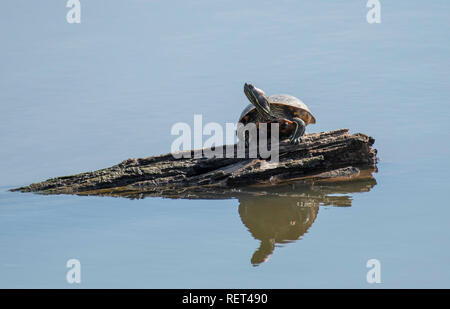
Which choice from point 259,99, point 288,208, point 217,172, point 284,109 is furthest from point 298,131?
point 288,208

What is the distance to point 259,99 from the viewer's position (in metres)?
8.53

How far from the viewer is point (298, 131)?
8.38m

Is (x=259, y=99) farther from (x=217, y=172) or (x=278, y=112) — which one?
(x=217, y=172)

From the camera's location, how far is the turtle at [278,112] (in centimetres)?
852

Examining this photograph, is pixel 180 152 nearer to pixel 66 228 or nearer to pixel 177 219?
pixel 177 219

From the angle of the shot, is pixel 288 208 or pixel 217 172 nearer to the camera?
pixel 288 208

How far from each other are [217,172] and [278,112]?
120 cm

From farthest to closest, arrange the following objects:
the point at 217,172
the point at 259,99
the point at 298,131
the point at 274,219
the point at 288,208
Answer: the point at 259,99, the point at 298,131, the point at 217,172, the point at 288,208, the point at 274,219

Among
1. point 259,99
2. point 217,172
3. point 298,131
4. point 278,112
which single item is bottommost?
point 217,172

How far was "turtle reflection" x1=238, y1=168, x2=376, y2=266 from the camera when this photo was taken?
677cm

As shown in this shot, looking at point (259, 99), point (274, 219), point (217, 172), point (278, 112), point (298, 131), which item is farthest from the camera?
point (278, 112)

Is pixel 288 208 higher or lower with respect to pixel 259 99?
lower

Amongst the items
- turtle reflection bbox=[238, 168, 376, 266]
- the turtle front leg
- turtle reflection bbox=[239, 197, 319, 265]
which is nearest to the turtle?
the turtle front leg

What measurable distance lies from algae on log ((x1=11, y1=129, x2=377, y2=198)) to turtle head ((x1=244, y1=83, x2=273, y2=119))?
545 millimetres
